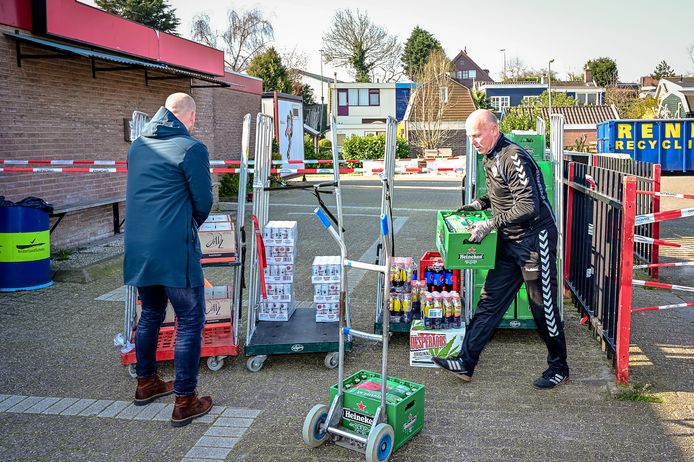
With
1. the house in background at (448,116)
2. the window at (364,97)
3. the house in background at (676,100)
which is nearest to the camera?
the house in background at (676,100)

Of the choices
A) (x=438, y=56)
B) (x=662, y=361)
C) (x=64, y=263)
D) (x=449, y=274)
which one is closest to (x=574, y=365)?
(x=662, y=361)

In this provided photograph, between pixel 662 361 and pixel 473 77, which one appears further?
pixel 473 77

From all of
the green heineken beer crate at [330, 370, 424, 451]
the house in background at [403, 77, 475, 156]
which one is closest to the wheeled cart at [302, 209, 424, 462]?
the green heineken beer crate at [330, 370, 424, 451]

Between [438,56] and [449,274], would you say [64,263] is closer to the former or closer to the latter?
[449,274]

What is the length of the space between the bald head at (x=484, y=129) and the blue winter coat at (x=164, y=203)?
6.66ft

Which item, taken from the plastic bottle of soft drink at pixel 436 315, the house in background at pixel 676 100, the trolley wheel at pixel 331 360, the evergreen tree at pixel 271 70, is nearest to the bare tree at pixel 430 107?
the evergreen tree at pixel 271 70

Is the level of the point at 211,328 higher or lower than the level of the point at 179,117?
lower

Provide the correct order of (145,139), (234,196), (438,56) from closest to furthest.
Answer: (145,139) < (234,196) < (438,56)

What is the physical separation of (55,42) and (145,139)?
7.46m

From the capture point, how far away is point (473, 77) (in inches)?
3841

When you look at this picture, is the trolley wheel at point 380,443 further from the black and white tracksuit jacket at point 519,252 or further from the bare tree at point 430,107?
the bare tree at point 430,107

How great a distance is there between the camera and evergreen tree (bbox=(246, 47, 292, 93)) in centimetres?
4784

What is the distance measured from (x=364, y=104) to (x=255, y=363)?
185ft

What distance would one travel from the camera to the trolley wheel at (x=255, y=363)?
5.59 metres
